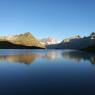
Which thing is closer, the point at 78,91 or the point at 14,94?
the point at 14,94

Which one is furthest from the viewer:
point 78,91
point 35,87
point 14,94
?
point 35,87

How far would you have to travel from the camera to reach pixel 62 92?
22125mm

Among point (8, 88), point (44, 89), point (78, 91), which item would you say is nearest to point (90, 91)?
point (78, 91)

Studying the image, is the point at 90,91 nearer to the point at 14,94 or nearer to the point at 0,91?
the point at 14,94

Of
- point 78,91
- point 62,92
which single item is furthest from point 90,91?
point 62,92

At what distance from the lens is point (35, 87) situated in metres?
24.5

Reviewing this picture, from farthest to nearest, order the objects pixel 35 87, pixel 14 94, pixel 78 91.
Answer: pixel 35 87, pixel 78 91, pixel 14 94

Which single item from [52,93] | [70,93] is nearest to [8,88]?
[52,93]

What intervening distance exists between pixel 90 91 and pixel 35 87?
650 centimetres

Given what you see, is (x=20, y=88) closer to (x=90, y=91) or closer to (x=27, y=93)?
(x=27, y=93)

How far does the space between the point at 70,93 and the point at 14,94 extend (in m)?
5.94

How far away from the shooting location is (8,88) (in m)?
23.8

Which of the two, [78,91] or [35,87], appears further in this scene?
[35,87]

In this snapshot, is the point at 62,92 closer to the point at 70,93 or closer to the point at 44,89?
the point at 70,93
